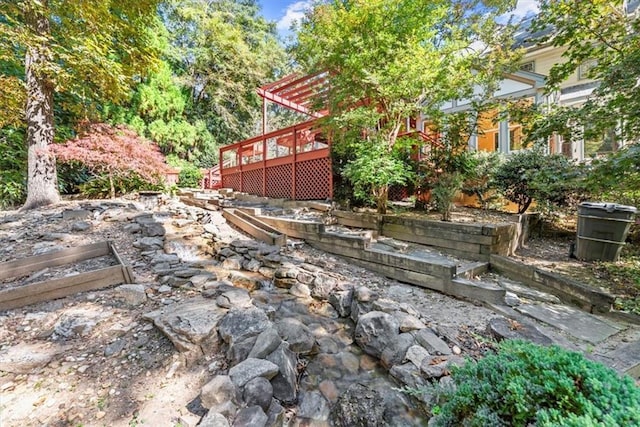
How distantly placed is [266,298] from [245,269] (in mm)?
870

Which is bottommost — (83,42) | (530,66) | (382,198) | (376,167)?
(382,198)

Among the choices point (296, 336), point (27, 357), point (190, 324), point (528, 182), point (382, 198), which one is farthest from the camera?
point (382, 198)

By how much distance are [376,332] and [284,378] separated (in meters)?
0.94

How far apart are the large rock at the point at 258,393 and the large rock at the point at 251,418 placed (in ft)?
0.18

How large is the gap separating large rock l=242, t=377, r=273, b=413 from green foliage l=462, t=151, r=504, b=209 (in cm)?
589

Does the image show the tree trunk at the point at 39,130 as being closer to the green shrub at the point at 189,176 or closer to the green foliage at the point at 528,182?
the green shrub at the point at 189,176

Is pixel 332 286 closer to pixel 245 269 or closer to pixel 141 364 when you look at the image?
pixel 245 269

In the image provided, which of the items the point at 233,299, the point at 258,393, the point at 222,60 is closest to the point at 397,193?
the point at 233,299

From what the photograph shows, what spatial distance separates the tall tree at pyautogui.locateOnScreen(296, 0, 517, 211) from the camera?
14.7ft

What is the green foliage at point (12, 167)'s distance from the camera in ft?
21.1

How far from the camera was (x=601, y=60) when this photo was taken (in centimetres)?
400

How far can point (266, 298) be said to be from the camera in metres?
3.21

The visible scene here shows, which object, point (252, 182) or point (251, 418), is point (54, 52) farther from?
point (251, 418)

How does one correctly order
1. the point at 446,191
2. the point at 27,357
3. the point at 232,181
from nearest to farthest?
1. the point at 27,357
2. the point at 446,191
3. the point at 232,181
